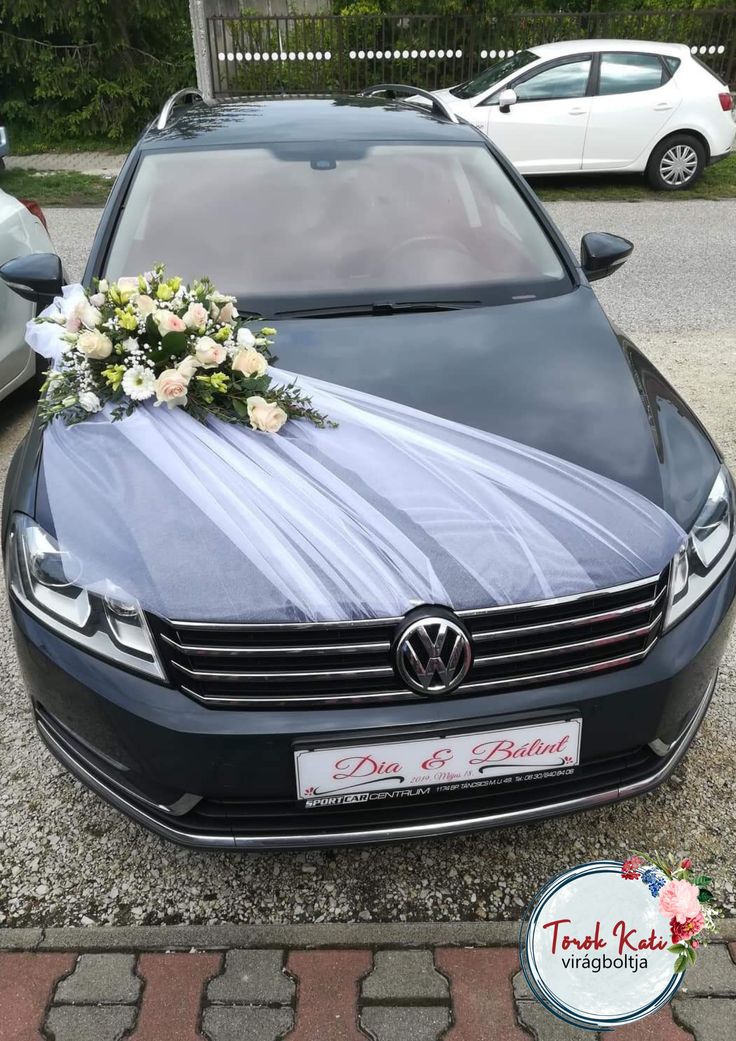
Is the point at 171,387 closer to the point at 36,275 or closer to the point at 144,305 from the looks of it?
the point at 144,305

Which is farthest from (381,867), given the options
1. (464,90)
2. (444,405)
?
(464,90)

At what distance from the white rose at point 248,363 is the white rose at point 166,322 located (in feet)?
0.52

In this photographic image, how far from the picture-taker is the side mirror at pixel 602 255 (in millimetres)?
3035

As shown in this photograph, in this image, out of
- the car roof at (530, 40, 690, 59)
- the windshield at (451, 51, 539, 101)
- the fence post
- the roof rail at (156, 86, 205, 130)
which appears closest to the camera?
the roof rail at (156, 86, 205, 130)

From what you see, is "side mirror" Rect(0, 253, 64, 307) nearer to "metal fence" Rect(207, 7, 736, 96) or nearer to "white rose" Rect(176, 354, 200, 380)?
"white rose" Rect(176, 354, 200, 380)

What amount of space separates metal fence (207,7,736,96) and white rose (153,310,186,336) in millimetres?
12198

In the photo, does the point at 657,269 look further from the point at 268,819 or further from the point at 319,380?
the point at 268,819

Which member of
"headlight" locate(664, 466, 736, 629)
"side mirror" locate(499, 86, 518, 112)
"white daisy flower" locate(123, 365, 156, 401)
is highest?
"white daisy flower" locate(123, 365, 156, 401)

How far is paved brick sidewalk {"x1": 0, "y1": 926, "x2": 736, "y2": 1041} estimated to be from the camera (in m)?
1.76

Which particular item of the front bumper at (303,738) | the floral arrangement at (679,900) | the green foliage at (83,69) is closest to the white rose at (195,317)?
the front bumper at (303,738)

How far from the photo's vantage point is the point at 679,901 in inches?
65.9

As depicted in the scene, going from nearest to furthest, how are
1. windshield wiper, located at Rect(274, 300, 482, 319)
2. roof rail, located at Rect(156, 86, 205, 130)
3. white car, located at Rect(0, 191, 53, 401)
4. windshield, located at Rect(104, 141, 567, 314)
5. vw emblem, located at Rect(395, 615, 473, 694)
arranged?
vw emblem, located at Rect(395, 615, 473, 694) < windshield wiper, located at Rect(274, 300, 482, 319) < windshield, located at Rect(104, 141, 567, 314) < roof rail, located at Rect(156, 86, 205, 130) < white car, located at Rect(0, 191, 53, 401)

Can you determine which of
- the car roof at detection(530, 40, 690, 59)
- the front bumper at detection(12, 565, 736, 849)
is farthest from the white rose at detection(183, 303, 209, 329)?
the car roof at detection(530, 40, 690, 59)

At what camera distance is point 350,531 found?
1.76m
